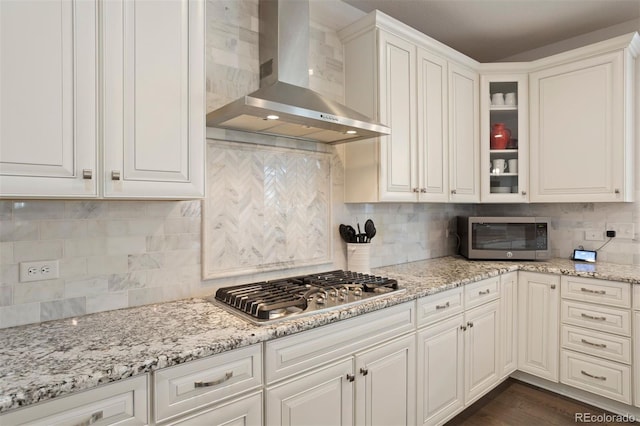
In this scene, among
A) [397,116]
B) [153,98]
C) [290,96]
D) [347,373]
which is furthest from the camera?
[397,116]

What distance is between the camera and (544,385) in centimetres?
281

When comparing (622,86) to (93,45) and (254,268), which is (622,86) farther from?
(93,45)

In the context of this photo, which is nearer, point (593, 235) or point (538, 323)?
point (538, 323)

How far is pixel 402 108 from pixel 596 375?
217 centimetres

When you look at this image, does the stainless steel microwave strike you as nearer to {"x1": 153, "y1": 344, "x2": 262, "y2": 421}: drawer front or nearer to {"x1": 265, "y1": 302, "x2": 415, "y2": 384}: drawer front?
{"x1": 265, "y1": 302, "x2": 415, "y2": 384}: drawer front

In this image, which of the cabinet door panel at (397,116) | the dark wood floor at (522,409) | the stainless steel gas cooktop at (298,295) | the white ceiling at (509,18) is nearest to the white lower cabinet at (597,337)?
the dark wood floor at (522,409)

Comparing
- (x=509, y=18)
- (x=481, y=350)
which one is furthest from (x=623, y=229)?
(x=509, y=18)

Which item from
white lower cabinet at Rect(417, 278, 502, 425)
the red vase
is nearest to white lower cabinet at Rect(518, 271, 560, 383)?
white lower cabinet at Rect(417, 278, 502, 425)

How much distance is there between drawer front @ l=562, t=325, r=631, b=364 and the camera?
241cm

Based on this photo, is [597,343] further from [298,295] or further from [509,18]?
[509,18]

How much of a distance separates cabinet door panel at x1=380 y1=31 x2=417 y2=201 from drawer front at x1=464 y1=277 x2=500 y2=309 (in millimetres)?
679

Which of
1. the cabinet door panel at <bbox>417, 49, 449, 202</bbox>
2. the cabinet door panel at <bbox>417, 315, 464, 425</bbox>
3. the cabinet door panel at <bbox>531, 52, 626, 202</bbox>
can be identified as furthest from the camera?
the cabinet door panel at <bbox>531, 52, 626, 202</bbox>

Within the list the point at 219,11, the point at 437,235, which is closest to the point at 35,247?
the point at 219,11

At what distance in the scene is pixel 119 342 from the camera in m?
1.28
